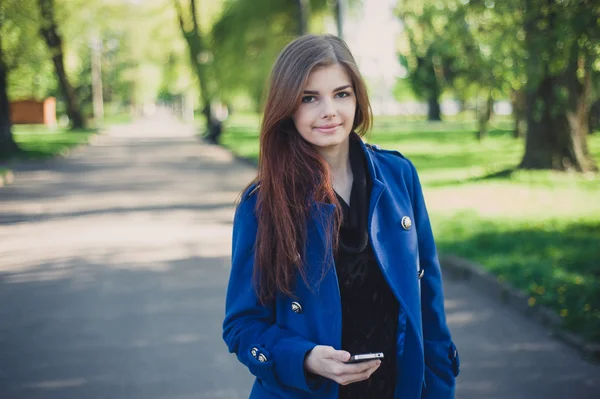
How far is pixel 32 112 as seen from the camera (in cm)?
6372

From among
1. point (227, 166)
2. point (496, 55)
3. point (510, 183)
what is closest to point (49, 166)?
point (227, 166)

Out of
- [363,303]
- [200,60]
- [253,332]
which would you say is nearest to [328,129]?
[363,303]

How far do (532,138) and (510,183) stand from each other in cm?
224

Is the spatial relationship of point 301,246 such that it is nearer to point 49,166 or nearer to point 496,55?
point 496,55

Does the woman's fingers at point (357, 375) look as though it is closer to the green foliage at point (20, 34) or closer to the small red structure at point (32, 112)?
the green foliage at point (20, 34)

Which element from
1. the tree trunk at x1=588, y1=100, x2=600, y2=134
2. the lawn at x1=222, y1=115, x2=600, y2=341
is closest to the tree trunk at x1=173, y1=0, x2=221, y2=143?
the lawn at x1=222, y1=115, x2=600, y2=341

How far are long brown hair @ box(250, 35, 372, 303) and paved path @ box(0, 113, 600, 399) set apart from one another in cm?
296

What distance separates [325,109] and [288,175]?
0.22 meters

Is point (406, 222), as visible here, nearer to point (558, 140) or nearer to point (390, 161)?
point (390, 161)

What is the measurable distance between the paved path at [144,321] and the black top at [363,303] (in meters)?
2.77

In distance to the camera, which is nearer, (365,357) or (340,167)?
(365,357)

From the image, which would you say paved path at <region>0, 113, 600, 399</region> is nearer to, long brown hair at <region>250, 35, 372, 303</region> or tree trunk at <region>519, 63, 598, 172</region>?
long brown hair at <region>250, 35, 372, 303</region>

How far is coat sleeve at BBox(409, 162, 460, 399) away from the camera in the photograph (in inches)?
87.2

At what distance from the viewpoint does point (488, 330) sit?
236 inches
